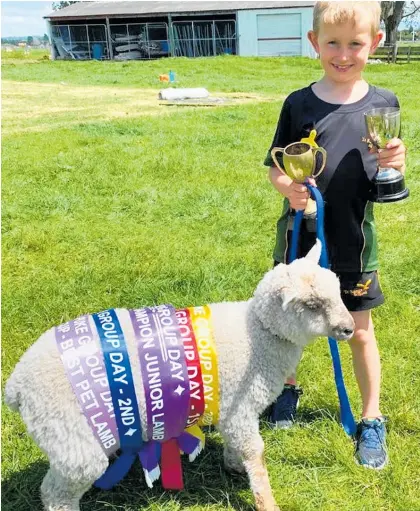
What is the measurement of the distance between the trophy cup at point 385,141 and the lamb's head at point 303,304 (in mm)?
470

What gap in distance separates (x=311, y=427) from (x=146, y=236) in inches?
119

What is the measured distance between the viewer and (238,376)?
103 inches

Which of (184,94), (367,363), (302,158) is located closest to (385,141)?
(302,158)

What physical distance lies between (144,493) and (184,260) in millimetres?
2536

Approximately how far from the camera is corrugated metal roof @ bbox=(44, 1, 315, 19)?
37.3m

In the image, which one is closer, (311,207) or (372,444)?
(311,207)

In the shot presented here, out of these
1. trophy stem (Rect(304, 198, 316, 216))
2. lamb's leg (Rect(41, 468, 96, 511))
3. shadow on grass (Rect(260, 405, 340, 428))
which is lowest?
shadow on grass (Rect(260, 405, 340, 428))

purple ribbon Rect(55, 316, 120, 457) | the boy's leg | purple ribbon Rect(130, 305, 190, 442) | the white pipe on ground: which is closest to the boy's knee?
the boy's leg

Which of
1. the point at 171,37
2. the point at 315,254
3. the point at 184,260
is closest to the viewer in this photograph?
the point at 315,254

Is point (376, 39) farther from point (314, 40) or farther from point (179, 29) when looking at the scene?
point (179, 29)

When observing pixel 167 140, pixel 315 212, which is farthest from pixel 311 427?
pixel 167 140

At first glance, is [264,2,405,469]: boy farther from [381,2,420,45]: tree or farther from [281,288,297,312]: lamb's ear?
[381,2,420,45]: tree

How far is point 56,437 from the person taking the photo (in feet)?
7.55

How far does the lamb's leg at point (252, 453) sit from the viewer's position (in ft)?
8.58
